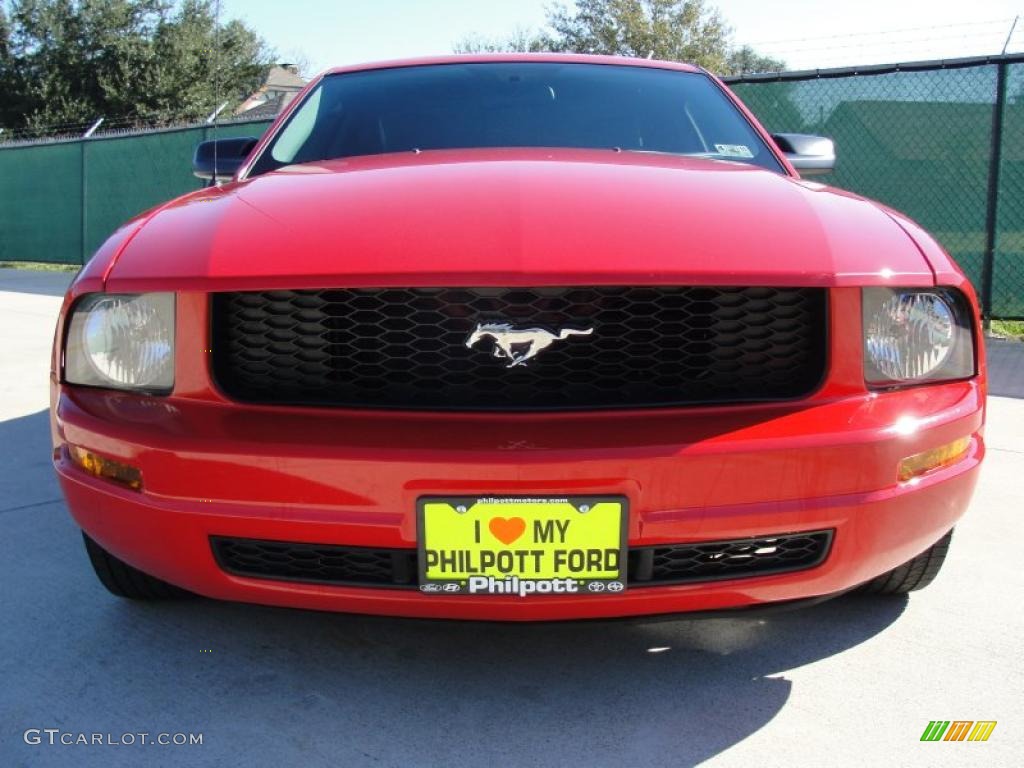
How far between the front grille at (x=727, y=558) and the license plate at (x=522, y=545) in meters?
0.06

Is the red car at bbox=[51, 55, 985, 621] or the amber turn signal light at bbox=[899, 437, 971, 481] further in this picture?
the amber turn signal light at bbox=[899, 437, 971, 481]

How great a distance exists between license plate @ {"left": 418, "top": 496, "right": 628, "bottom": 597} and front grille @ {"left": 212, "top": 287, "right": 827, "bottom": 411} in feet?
0.70

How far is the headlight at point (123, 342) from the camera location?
179cm

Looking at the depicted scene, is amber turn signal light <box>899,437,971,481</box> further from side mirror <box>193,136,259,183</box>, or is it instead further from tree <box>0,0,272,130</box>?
tree <box>0,0,272,130</box>

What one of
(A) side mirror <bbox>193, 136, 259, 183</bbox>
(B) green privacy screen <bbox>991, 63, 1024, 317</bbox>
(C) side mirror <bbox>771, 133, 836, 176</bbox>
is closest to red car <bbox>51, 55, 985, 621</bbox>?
(A) side mirror <bbox>193, 136, 259, 183</bbox>

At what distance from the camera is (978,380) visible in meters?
1.91

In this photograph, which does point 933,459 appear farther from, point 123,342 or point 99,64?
point 99,64

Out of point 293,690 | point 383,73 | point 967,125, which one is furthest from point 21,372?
point 967,125

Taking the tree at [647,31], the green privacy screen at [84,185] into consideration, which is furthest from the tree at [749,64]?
the green privacy screen at [84,185]

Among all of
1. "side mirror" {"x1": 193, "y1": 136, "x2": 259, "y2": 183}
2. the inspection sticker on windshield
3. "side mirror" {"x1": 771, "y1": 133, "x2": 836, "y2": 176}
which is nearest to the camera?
the inspection sticker on windshield

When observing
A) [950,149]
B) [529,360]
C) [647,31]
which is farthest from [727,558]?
[647,31]

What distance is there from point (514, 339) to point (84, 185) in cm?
1250

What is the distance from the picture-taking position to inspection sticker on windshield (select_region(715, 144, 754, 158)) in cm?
271

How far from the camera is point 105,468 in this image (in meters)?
1.79
